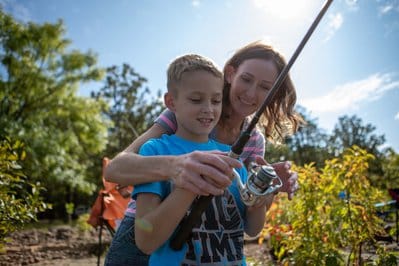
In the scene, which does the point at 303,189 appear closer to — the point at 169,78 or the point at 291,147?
the point at 169,78

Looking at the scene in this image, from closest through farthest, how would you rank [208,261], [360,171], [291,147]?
[208,261] < [360,171] < [291,147]

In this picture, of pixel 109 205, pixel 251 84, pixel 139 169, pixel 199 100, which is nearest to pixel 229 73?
pixel 251 84

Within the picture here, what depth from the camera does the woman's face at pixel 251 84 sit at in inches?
83.0

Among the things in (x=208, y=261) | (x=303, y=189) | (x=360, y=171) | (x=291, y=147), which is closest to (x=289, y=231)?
(x=303, y=189)

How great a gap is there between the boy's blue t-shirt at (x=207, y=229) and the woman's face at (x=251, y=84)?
1.86 ft

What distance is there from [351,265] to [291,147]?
38.0 m

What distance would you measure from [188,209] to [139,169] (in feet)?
0.83

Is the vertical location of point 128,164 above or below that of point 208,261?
above

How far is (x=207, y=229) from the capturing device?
1.46m

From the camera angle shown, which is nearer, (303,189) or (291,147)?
(303,189)

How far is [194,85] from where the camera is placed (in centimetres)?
148

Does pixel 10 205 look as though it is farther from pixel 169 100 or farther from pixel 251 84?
pixel 251 84

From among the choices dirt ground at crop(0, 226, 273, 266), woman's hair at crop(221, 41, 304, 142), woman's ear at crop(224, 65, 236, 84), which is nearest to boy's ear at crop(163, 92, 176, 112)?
woman's hair at crop(221, 41, 304, 142)

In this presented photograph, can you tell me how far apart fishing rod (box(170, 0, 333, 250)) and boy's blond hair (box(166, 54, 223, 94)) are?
1.32ft
